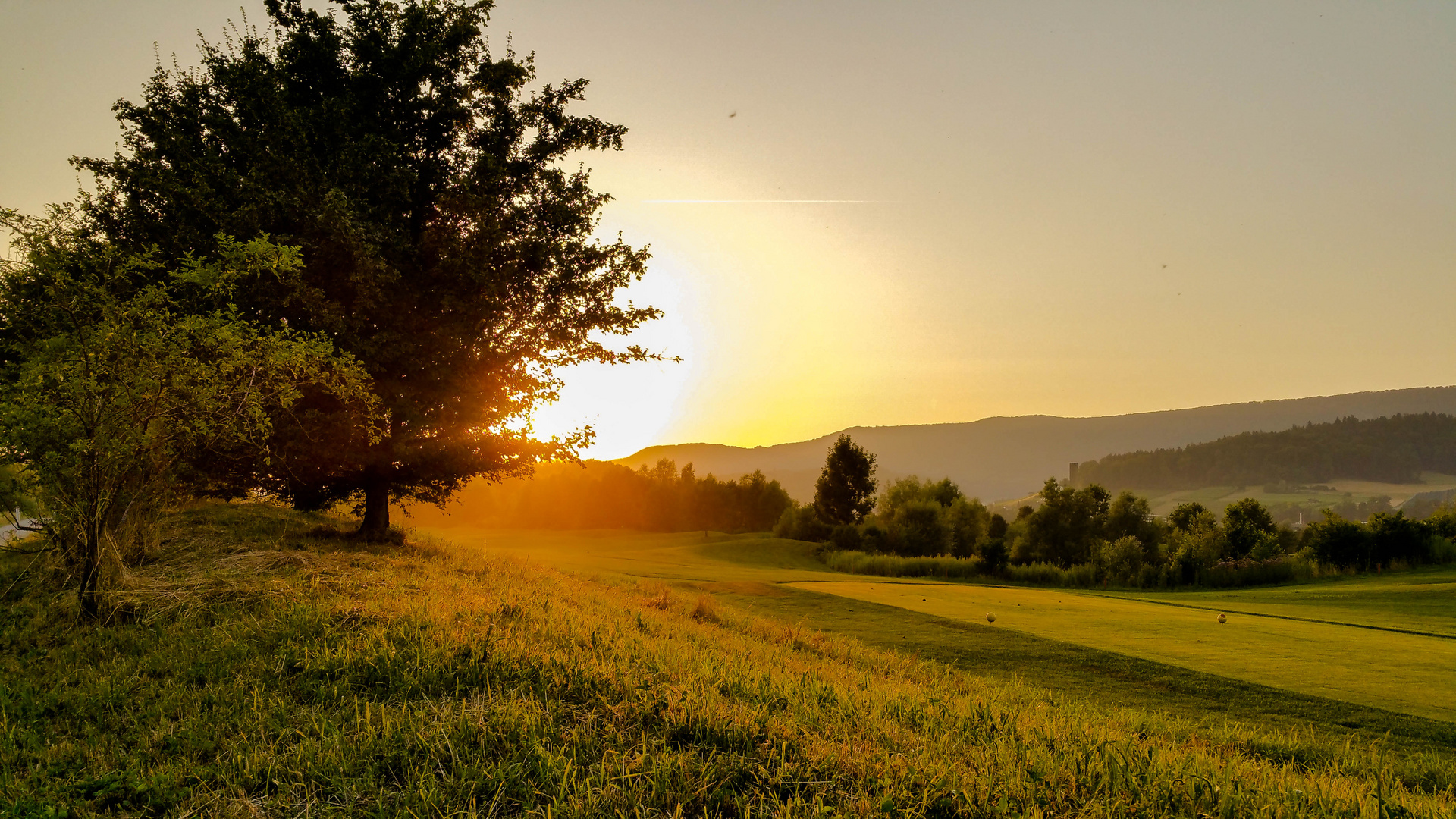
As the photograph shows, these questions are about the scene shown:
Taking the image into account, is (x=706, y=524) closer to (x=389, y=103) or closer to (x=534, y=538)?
(x=534, y=538)

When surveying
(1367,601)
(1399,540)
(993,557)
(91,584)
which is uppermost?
(91,584)

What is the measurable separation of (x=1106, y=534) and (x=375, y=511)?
50.3m

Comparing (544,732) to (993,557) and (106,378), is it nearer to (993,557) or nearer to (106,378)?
(106,378)

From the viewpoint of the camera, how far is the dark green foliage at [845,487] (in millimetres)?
62688

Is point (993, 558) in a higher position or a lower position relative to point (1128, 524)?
lower

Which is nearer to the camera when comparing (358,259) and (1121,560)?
(358,259)

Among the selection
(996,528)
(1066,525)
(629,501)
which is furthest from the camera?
(629,501)

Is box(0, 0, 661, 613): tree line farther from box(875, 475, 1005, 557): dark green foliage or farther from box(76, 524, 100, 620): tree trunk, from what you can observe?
box(875, 475, 1005, 557): dark green foliage

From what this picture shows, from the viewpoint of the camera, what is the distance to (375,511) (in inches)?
599

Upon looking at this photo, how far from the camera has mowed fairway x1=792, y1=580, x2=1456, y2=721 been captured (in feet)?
25.8

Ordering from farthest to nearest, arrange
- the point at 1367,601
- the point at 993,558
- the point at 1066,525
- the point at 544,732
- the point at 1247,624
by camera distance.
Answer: the point at 1066,525 < the point at 993,558 < the point at 1367,601 < the point at 1247,624 < the point at 544,732

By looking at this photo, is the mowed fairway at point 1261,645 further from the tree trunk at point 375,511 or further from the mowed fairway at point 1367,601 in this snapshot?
the tree trunk at point 375,511

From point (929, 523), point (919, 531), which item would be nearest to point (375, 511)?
→ point (919, 531)

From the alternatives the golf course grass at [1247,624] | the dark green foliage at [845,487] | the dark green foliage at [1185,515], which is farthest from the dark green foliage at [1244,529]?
the dark green foliage at [845,487]
